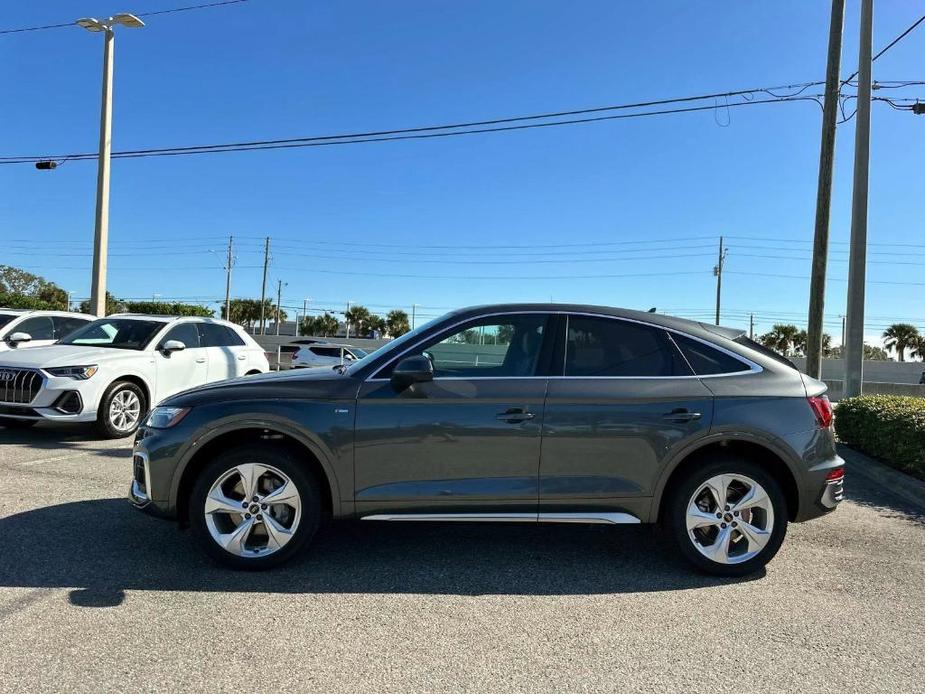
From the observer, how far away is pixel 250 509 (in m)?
3.93

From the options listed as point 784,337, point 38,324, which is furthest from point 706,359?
point 784,337

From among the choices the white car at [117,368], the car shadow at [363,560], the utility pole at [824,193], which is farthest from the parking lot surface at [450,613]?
the utility pole at [824,193]

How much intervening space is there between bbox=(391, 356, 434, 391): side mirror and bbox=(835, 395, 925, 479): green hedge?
18.4 feet

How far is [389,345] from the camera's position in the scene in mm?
4305

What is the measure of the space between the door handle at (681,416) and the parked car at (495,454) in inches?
0.5

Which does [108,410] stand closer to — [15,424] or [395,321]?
[15,424]

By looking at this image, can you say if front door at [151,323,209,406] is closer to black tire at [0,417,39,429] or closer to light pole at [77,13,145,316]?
black tire at [0,417,39,429]

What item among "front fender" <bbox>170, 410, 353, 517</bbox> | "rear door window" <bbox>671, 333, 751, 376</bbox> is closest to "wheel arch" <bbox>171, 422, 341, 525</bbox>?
"front fender" <bbox>170, 410, 353, 517</bbox>

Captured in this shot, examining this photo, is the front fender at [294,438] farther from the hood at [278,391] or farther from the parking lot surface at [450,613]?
the parking lot surface at [450,613]

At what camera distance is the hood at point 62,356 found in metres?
7.95

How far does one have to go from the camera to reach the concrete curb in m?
6.25

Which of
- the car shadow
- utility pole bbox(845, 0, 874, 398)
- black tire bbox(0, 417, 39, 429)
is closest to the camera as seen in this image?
the car shadow

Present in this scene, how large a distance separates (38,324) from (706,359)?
38.1 feet

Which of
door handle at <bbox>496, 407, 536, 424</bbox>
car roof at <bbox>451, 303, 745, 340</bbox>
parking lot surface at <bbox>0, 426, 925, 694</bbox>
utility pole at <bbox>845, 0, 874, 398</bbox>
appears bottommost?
parking lot surface at <bbox>0, 426, 925, 694</bbox>
